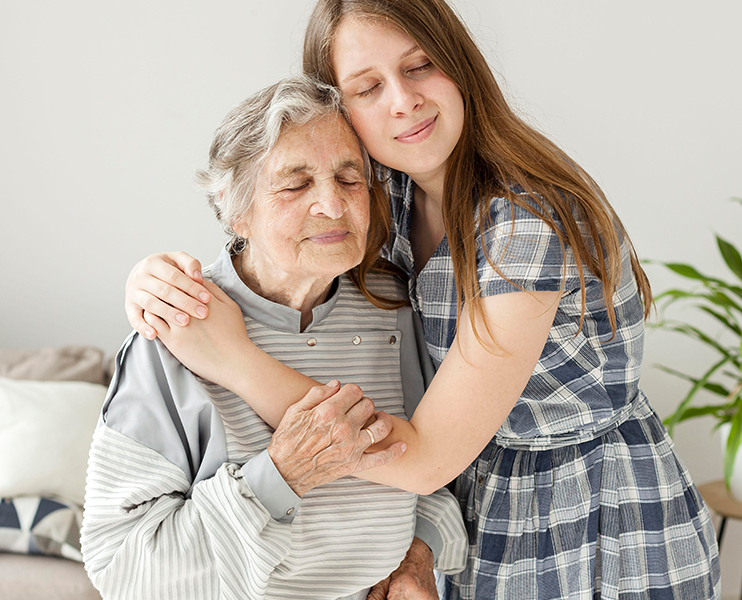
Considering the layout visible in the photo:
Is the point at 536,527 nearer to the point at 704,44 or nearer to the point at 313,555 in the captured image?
the point at 313,555

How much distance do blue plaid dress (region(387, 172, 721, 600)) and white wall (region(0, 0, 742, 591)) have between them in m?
1.34

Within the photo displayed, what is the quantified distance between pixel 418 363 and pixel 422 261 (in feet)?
0.70

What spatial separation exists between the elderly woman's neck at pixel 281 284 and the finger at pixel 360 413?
0.24 meters

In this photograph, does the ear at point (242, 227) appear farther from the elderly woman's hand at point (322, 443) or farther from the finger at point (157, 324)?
the elderly woman's hand at point (322, 443)

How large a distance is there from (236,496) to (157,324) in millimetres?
308

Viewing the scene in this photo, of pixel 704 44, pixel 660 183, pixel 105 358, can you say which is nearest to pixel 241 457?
pixel 105 358

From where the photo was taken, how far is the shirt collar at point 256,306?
1170 mm

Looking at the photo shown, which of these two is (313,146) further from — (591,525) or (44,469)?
(44,469)

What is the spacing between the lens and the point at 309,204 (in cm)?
110

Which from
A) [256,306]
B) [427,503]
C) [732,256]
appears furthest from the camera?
[732,256]

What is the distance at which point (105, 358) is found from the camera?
2434mm

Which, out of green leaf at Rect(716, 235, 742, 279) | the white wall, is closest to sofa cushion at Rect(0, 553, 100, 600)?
the white wall

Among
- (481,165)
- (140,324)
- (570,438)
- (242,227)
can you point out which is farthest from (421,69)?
(570,438)

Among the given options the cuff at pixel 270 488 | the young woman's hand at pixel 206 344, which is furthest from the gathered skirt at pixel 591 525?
the young woman's hand at pixel 206 344
